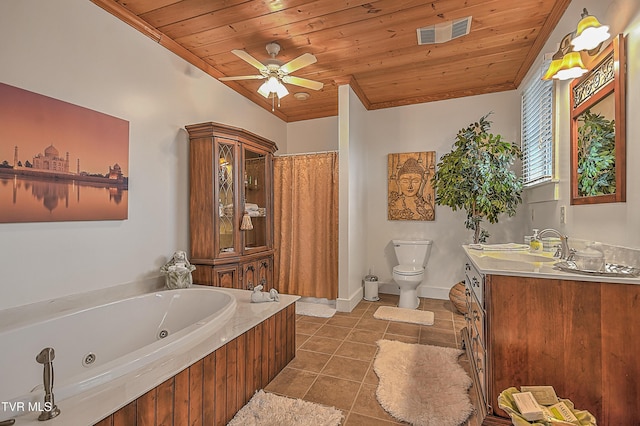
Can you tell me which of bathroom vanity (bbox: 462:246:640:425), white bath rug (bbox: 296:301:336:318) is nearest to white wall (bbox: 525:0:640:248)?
bathroom vanity (bbox: 462:246:640:425)

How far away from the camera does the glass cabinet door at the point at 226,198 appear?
2725mm

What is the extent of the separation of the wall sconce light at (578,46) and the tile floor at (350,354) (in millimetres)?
1983

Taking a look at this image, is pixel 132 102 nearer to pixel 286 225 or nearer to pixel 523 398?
pixel 286 225

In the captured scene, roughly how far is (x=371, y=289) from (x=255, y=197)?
1837 millimetres

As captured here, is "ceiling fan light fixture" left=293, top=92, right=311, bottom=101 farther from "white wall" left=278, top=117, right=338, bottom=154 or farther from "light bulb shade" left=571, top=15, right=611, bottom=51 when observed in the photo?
"light bulb shade" left=571, top=15, right=611, bottom=51

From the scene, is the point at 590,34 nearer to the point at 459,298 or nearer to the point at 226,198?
the point at 459,298

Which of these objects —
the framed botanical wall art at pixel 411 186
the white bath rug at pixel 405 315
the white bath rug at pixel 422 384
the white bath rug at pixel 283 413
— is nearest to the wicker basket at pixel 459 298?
the white bath rug at pixel 405 315

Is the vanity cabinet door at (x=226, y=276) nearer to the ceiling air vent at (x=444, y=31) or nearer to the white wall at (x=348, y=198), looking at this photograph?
the white wall at (x=348, y=198)

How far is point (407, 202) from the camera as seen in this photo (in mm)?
3908

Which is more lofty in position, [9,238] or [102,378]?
[9,238]

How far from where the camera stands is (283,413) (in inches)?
65.1

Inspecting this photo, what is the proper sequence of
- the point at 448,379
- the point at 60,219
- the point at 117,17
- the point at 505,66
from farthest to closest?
the point at 505,66
the point at 117,17
the point at 448,379
the point at 60,219

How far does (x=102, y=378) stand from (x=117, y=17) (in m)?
2.33

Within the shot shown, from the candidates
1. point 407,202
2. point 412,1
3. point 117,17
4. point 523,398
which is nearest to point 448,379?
point 523,398
